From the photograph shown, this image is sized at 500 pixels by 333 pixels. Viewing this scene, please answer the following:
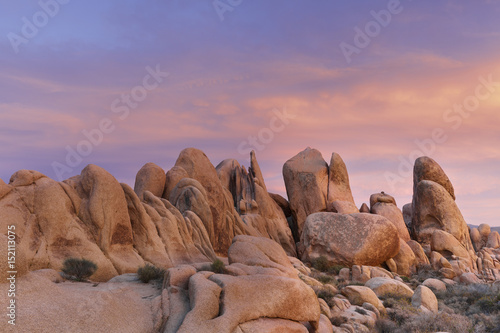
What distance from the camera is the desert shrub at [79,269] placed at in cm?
1683

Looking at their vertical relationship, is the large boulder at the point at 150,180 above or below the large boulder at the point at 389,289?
above

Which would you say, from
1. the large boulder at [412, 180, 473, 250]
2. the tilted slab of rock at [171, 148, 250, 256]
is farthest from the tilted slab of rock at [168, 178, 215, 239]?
the large boulder at [412, 180, 473, 250]

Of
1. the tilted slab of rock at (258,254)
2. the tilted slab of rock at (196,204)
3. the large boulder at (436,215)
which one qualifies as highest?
the large boulder at (436,215)

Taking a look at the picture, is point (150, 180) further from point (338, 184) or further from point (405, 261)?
point (338, 184)

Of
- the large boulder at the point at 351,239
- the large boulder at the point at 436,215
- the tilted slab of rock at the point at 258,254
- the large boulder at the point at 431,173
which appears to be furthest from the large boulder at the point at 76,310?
the large boulder at the point at 431,173

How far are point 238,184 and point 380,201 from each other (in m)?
17.9

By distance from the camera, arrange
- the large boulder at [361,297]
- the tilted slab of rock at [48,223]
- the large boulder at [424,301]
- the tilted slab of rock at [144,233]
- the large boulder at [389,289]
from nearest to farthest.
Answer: the tilted slab of rock at [48,223]
the large boulder at [361,297]
the large boulder at [424,301]
the tilted slab of rock at [144,233]
the large boulder at [389,289]

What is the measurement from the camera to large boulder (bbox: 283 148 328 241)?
49.1 meters

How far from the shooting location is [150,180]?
36156 mm

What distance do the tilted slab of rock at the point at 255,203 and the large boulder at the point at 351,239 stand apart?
6804 millimetres

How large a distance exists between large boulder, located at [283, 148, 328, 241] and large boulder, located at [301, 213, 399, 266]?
11176 mm

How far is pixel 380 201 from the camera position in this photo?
50469mm

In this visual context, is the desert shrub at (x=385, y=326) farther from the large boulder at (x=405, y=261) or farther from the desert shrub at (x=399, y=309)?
the large boulder at (x=405, y=261)

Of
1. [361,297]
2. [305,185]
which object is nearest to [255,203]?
[305,185]
